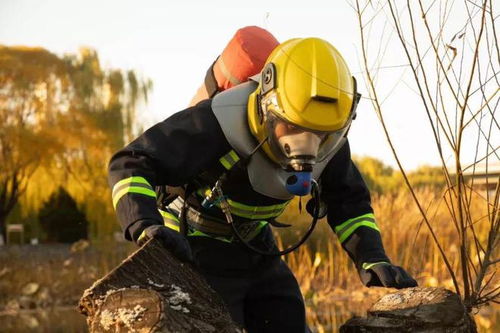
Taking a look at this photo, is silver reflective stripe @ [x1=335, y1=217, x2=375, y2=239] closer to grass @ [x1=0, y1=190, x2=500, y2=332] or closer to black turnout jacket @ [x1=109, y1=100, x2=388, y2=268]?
black turnout jacket @ [x1=109, y1=100, x2=388, y2=268]

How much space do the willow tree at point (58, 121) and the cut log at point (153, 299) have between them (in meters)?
22.2

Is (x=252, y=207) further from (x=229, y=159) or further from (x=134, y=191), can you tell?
(x=134, y=191)

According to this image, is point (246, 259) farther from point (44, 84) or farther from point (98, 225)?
point (44, 84)

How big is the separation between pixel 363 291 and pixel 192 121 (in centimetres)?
646

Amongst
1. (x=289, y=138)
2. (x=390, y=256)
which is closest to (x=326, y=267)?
(x=390, y=256)

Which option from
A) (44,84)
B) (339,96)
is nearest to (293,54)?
(339,96)

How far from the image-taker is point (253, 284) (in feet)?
12.1

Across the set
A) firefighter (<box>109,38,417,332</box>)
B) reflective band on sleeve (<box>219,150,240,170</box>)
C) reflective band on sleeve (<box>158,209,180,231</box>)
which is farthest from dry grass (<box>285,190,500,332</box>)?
reflective band on sleeve (<box>219,150,240,170</box>)

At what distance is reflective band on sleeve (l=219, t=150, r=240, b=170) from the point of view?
11.2 feet

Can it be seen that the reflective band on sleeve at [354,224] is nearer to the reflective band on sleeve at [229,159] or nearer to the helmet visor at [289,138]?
the helmet visor at [289,138]

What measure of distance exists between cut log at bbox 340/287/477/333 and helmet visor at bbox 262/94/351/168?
596mm

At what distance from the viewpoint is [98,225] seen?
23031 mm

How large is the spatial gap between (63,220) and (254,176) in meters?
22.7

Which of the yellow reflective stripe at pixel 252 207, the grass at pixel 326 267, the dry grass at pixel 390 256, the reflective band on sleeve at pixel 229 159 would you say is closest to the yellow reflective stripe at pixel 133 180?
the reflective band on sleeve at pixel 229 159
